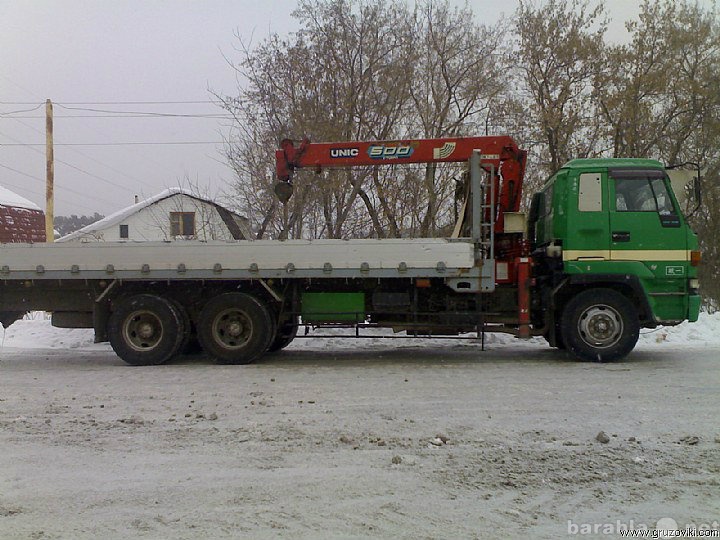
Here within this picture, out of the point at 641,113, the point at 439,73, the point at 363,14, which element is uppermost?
the point at 363,14

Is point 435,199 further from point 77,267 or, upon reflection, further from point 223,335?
point 77,267

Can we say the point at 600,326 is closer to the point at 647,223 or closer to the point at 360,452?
the point at 647,223

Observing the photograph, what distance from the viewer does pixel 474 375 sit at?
27.4 feet

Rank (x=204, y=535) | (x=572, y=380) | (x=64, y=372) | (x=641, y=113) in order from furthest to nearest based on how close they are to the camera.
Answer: (x=641, y=113), (x=64, y=372), (x=572, y=380), (x=204, y=535)

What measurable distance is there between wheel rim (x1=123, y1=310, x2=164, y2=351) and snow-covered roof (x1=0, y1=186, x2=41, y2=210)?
24976 mm

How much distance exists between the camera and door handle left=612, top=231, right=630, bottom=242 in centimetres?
925

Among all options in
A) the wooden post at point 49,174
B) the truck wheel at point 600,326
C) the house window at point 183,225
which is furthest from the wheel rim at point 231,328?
the wooden post at point 49,174

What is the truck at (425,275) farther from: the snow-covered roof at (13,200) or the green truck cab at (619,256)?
the snow-covered roof at (13,200)

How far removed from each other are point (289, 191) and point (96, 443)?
18.8 feet

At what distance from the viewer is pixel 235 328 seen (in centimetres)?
976

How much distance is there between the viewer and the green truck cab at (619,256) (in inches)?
361

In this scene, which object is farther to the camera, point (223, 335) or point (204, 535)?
point (223, 335)

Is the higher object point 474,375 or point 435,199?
point 435,199

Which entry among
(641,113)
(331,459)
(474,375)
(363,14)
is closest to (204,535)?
(331,459)
